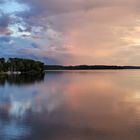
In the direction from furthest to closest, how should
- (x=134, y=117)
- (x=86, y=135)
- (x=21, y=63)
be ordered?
(x=21, y=63) < (x=134, y=117) < (x=86, y=135)

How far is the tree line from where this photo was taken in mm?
111750

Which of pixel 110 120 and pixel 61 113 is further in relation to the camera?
pixel 61 113

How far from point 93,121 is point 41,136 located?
154 inches

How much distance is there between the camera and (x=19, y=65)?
11631 cm

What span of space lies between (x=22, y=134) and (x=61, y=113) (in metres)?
6.05

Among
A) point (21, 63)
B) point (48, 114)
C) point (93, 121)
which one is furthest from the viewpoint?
point (21, 63)

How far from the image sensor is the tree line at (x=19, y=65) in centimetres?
11175

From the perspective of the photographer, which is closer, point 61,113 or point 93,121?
point 93,121

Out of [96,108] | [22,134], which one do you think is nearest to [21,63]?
[96,108]

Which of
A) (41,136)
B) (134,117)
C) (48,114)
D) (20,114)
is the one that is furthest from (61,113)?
(41,136)

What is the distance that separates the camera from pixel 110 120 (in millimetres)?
16766

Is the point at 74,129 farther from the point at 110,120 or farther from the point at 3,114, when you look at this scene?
the point at 3,114

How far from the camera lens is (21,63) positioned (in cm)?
11631

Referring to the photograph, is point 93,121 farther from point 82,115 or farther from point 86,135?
point 86,135
